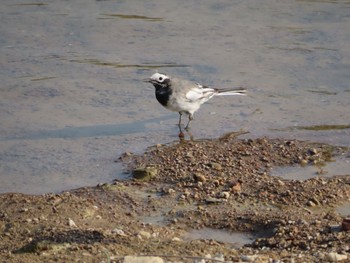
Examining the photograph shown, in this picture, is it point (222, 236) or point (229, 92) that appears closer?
point (222, 236)

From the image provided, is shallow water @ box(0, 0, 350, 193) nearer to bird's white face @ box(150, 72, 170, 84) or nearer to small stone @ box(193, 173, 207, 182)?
bird's white face @ box(150, 72, 170, 84)

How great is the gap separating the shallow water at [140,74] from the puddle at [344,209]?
202cm

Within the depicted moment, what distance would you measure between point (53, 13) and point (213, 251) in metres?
9.28

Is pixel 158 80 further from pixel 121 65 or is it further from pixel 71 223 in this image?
pixel 71 223

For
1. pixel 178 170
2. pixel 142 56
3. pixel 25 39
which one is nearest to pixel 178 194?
pixel 178 170

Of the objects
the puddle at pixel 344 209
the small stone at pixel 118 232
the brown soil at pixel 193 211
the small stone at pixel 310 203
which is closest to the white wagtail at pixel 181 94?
the brown soil at pixel 193 211

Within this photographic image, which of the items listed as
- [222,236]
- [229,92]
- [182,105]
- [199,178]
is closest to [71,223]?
[222,236]

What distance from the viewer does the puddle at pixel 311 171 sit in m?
8.66

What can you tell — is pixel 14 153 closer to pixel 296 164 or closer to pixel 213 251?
pixel 296 164

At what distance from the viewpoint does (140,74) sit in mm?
12000

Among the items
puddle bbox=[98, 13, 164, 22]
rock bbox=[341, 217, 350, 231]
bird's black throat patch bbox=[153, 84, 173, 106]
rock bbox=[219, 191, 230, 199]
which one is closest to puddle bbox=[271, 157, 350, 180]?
rock bbox=[219, 191, 230, 199]

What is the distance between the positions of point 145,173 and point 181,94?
2080 millimetres

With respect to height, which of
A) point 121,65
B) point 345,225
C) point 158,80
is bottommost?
point 121,65

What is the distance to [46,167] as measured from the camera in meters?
9.05
